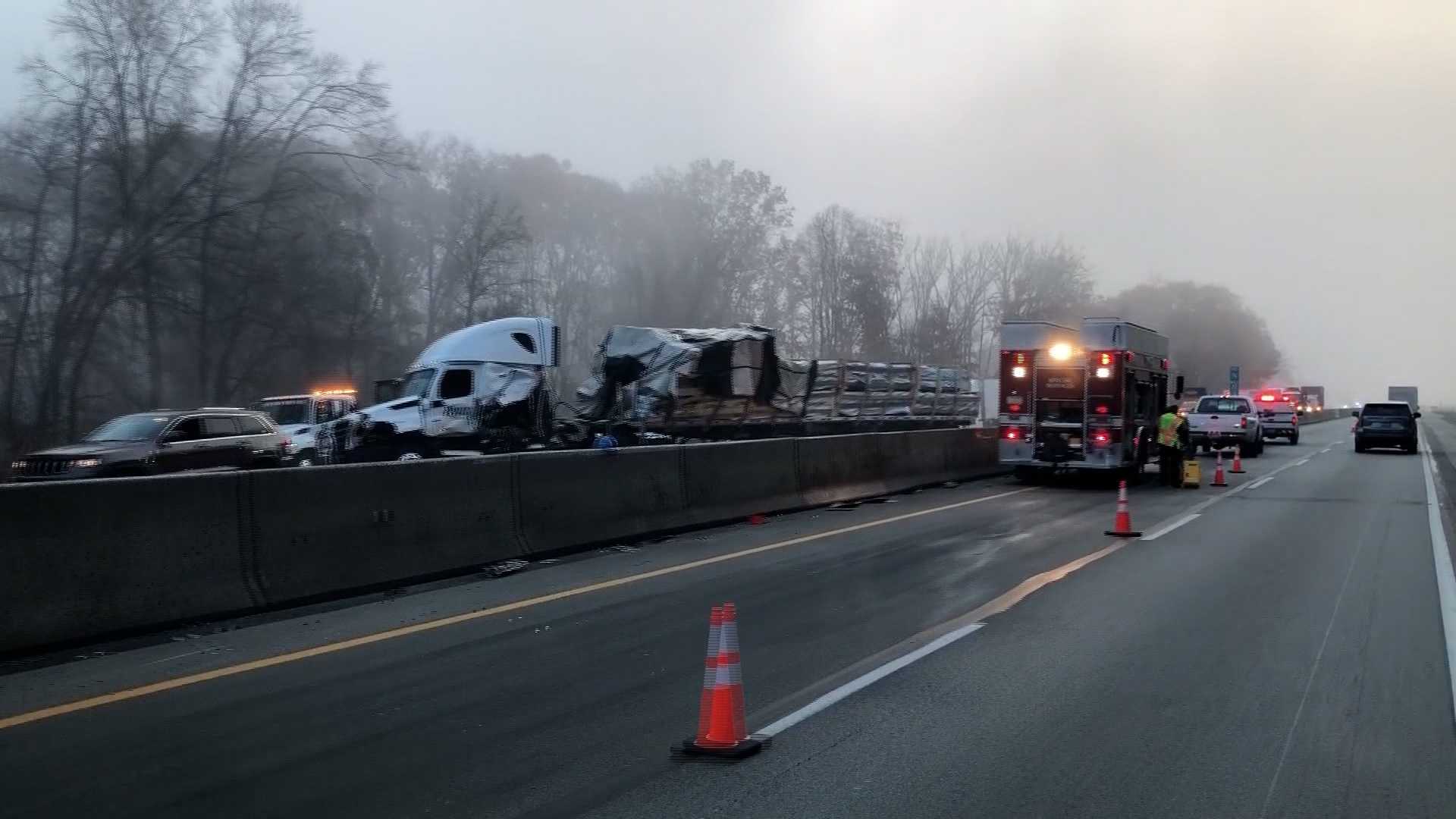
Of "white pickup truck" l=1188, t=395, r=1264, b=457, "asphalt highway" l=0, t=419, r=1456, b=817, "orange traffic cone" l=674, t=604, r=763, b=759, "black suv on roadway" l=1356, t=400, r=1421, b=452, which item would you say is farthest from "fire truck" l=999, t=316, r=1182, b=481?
"black suv on roadway" l=1356, t=400, r=1421, b=452

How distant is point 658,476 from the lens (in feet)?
48.4

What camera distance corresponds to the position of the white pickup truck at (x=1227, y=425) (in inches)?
1464

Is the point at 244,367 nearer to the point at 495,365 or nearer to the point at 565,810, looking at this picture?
the point at 495,365

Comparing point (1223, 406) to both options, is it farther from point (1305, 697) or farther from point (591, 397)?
point (1305, 697)

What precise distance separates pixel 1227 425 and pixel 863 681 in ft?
111

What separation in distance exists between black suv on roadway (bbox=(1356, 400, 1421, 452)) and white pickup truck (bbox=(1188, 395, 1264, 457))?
4509 mm

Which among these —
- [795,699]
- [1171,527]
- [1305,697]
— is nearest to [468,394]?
[1171,527]

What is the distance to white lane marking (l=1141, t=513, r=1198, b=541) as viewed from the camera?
48.6 feet

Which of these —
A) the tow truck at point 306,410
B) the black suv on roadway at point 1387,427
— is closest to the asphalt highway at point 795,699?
the tow truck at point 306,410

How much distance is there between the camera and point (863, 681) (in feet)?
23.5

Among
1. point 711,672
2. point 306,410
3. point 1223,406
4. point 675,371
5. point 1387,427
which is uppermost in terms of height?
point 675,371

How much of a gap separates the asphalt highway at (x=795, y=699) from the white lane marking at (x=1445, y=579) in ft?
0.33

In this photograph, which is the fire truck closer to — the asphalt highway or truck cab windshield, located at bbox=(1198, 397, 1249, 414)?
the asphalt highway

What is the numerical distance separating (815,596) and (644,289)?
2054 inches
